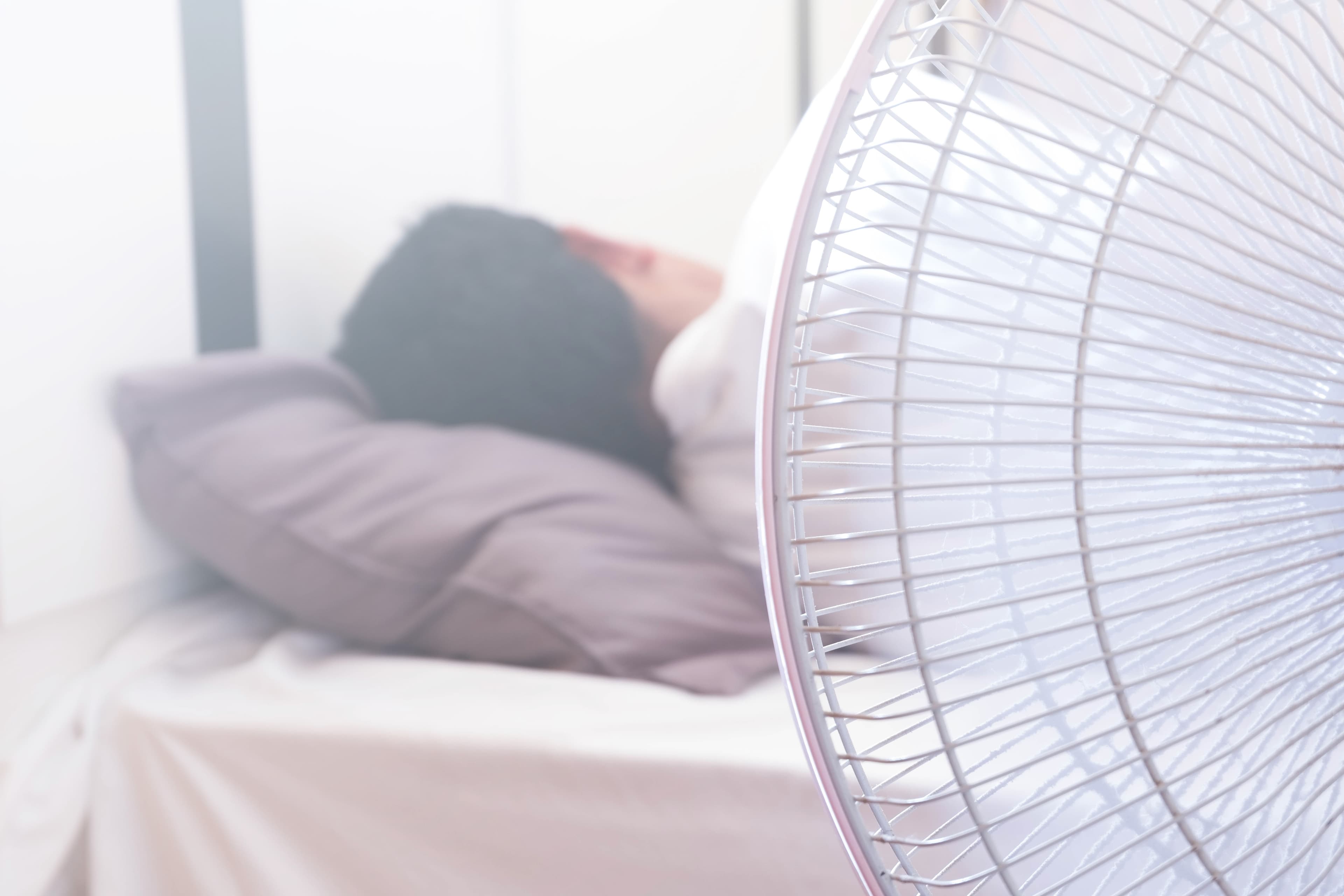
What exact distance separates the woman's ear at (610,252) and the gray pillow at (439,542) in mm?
336

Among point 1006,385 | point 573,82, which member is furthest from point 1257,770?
point 573,82

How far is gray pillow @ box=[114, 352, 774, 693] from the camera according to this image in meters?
0.76

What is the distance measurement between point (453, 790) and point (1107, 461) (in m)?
0.47

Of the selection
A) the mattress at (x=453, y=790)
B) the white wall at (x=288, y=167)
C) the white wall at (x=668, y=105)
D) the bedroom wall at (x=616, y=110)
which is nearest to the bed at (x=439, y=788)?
the mattress at (x=453, y=790)

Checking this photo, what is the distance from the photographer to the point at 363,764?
0.68m

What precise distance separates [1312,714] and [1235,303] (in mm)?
147

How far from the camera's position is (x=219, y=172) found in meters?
0.99

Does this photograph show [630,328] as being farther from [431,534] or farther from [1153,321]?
[1153,321]

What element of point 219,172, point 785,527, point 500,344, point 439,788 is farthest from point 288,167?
point 785,527

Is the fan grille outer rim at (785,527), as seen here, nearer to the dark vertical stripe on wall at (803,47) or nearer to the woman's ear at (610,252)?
the woman's ear at (610,252)

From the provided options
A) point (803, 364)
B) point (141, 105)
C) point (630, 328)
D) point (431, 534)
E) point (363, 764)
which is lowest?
point (363, 764)

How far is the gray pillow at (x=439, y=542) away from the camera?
0.76m

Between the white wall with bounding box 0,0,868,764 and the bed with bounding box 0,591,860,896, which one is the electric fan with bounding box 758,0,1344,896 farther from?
the white wall with bounding box 0,0,868,764

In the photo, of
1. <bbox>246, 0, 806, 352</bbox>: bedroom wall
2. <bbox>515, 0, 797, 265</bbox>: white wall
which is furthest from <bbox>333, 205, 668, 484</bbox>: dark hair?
<bbox>515, 0, 797, 265</bbox>: white wall
